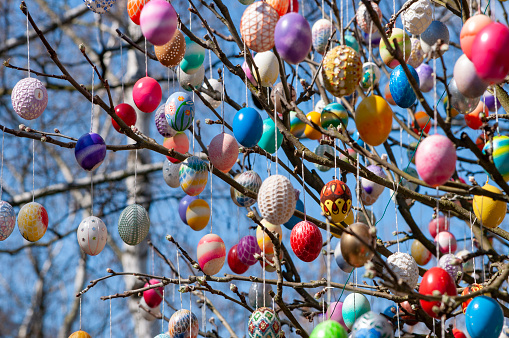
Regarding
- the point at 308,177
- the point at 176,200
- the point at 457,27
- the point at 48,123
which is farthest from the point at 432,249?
the point at 48,123

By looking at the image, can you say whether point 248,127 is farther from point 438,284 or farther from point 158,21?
point 438,284

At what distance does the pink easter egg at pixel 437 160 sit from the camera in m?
1.68

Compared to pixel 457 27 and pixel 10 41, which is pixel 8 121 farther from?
pixel 457 27

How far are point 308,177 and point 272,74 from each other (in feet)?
2.17

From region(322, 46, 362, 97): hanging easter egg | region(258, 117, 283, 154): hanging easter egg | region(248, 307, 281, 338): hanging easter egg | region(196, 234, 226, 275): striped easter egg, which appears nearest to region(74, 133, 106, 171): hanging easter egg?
region(196, 234, 226, 275): striped easter egg

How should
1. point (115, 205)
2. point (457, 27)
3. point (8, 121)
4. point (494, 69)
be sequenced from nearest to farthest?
point (494, 69) → point (457, 27) → point (115, 205) → point (8, 121)

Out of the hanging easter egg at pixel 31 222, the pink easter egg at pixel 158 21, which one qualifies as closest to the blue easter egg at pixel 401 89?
the pink easter egg at pixel 158 21

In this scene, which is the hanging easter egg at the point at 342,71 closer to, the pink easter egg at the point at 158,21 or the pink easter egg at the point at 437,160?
the pink easter egg at the point at 437,160

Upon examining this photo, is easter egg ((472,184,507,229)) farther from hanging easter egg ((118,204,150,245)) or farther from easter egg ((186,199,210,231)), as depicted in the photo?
hanging easter egg ((118,204,150,245))

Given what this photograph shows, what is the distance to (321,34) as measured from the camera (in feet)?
10.6

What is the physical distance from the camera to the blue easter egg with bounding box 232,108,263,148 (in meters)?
2.42

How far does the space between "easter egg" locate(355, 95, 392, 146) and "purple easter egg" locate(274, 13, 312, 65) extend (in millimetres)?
273

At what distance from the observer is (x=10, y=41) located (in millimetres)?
6125

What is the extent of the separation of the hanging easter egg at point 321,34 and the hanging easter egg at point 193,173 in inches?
39.1
